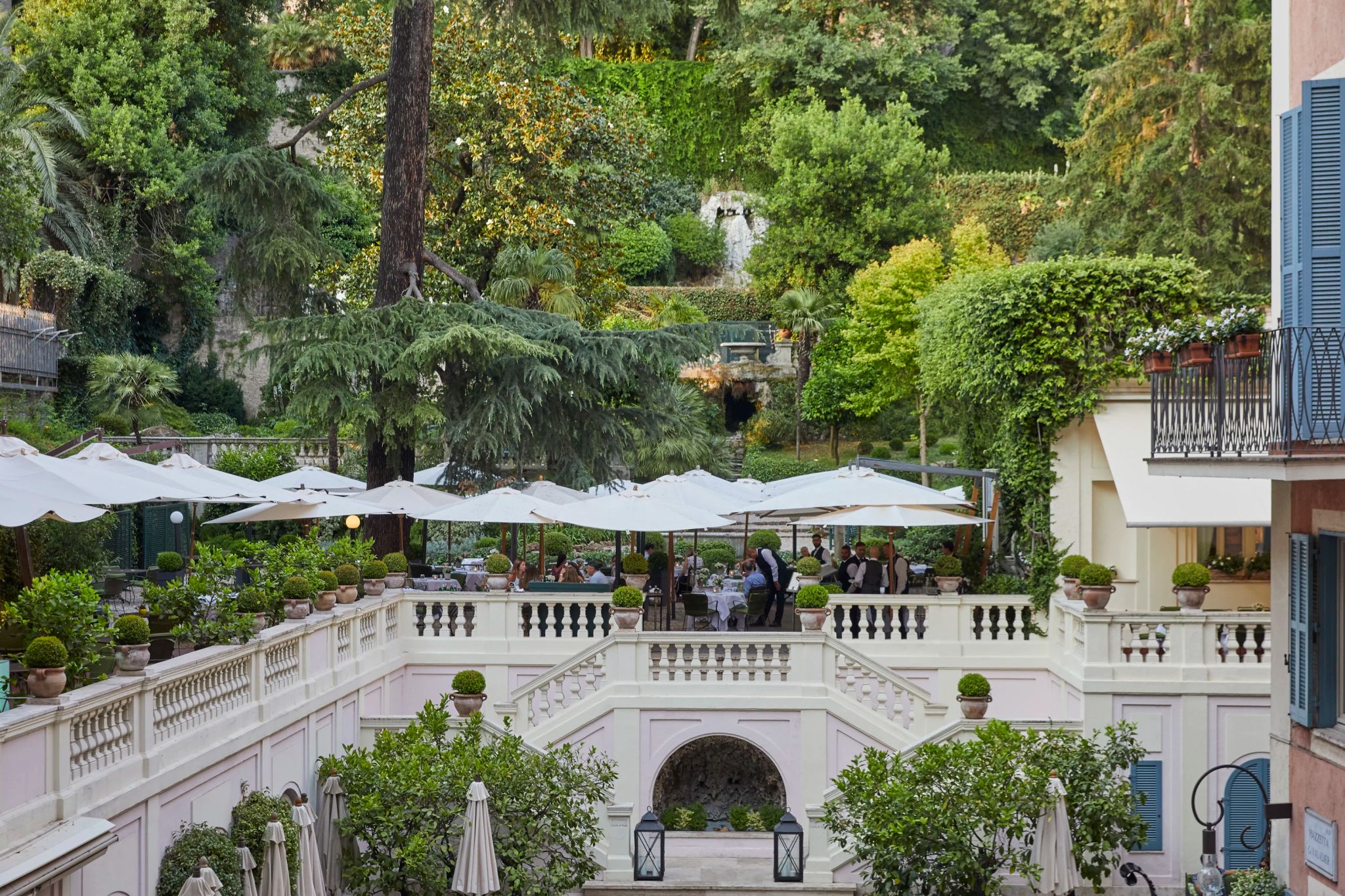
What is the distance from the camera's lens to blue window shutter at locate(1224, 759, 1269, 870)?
14.2 metres

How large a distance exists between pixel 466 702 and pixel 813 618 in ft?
13.6

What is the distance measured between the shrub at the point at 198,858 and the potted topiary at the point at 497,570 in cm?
678

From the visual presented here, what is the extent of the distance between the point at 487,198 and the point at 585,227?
2.36 m

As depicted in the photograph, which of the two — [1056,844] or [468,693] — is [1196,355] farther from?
[468,693]

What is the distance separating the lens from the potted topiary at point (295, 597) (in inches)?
551

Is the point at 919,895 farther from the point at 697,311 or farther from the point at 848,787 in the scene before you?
the point at 697,311

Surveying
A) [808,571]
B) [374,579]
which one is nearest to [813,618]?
[808,571]

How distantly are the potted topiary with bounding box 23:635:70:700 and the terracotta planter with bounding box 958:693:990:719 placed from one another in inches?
369

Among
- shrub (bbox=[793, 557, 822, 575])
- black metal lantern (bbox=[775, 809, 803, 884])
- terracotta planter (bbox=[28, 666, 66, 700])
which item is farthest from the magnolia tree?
terracotta planter (bbox=[28, 666, 66, 700])

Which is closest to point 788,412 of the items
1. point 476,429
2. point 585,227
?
point 585,227

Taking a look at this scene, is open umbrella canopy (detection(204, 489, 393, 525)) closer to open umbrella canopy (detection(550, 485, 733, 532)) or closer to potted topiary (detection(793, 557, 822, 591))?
open umbrella canopy (detection(550, 485, 733, 532))

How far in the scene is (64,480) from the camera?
12094 millimetres

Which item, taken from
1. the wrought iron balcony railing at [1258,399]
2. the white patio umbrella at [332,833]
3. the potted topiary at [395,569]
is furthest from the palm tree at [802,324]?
the wrought iron balcony railing at [1258,399]

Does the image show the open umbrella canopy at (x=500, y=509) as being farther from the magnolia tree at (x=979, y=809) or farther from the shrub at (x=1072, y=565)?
the shrub at (x=1072, y=565)
